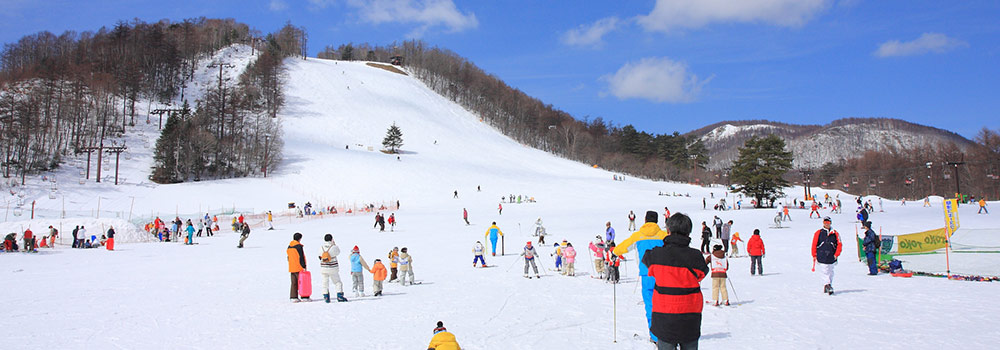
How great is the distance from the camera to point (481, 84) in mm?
130750

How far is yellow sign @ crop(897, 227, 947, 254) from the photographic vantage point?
47.9ft

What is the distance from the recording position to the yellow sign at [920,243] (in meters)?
14.6

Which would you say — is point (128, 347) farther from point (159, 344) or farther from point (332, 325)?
point (332, 325)

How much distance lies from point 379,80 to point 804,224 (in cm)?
10330

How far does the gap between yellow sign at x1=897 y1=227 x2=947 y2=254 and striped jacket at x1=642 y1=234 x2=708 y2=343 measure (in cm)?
1399

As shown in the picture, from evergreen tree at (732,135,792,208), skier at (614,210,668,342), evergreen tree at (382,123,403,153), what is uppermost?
evergreen tree at (382,123,403,153)

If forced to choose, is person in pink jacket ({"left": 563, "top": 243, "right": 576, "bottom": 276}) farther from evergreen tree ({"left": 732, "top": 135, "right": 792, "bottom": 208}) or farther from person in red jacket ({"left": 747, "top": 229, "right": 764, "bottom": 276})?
evergreen tree ({"left": 732, "top": 135, "right": 792, "bottom": 208})

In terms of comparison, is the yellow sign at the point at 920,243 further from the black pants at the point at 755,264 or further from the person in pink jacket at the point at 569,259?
the person in pink jacket at the point at 569,259

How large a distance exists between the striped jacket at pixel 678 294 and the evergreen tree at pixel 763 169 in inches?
1883

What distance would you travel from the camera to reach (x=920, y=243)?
1462cm

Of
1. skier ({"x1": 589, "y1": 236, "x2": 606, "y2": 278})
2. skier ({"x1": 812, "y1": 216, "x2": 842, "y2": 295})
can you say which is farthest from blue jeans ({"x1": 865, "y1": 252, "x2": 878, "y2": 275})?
skier ({"x1": 589, "y1": 236, "x2": 606, "y2": 278})

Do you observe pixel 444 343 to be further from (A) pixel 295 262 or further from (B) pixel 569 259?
(B) pixel 569 259

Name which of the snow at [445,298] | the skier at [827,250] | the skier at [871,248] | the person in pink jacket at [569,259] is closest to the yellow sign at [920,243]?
the snow at [445,298]

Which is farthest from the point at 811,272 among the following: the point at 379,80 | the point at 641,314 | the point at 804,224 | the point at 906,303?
the point at 379,80
